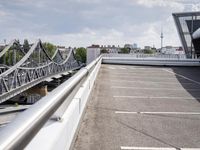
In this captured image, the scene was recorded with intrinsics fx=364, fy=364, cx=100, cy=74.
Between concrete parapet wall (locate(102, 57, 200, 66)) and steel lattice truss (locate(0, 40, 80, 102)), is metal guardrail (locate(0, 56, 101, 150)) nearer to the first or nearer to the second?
concrete parapet wall (locate(102, 57, 200, 66))

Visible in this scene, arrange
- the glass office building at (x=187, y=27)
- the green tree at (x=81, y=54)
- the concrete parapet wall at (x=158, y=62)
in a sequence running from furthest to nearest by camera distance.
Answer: the green tree at (x=81, y=54), the glass office building at (x=187, y=27), the concrete parapet wall at (x=158, y=62)

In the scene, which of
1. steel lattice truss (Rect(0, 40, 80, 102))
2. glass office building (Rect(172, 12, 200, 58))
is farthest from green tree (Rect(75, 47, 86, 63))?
glass office building (Rect(172, 12, 200, 58))

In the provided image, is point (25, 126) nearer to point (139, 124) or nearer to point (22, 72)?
point (139, 124)

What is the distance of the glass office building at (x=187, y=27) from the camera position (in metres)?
55.7

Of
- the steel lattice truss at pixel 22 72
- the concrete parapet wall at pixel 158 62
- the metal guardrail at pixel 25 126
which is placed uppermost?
the metal guardrail at pixel 25 126

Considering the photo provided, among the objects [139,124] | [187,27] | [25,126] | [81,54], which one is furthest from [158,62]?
[81,54]

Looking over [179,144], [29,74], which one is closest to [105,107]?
[179,144]

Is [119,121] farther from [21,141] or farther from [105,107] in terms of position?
[21,141]

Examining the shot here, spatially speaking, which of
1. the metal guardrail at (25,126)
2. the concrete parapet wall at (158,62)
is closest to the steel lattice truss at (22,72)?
the concrete parapet wall at (158,62)

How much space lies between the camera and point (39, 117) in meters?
2.71

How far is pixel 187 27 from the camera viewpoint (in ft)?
189

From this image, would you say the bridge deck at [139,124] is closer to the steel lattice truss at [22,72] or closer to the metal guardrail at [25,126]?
the metal guardrail at [25,126]

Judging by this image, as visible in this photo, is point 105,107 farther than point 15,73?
No

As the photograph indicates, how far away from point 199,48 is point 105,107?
143 ft
